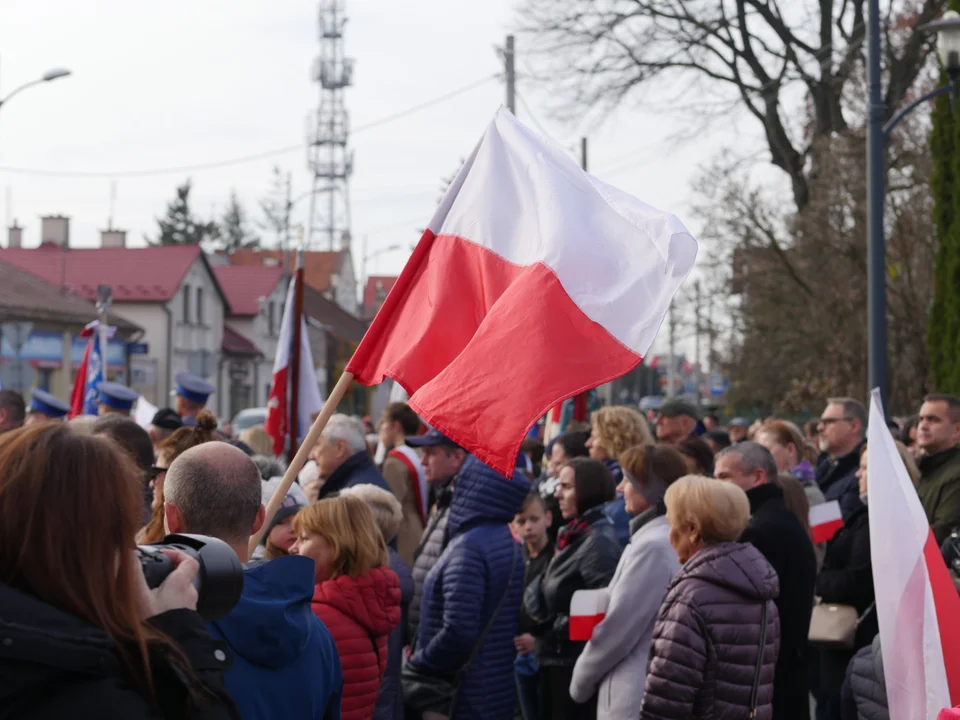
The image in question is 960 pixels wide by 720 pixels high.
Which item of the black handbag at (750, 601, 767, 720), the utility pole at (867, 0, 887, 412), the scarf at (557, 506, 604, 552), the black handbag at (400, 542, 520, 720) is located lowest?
the black handbag at (400, 542, 520, 720)

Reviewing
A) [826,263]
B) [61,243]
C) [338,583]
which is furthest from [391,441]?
[61,243]

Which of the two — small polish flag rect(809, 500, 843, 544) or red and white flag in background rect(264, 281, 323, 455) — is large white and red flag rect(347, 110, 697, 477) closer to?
small polish flag rect(809, 500, 843, 544)

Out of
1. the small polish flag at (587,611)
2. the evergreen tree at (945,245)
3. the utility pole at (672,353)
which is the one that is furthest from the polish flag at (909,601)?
the utility pole at (672,353)

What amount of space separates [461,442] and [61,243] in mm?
52860

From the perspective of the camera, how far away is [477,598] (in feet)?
19.0

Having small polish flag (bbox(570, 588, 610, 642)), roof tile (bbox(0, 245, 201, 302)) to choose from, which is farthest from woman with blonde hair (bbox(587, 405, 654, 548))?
roof tile (bbox(0, 245, 201, 302))

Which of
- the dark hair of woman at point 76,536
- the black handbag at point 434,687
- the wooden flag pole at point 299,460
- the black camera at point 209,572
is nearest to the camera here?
the dark hair of woman at point 76,536

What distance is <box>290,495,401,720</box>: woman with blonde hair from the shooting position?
175 inches

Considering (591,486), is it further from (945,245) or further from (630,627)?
(945,245)

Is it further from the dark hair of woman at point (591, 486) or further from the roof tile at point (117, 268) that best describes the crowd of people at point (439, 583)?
the roof tile at point (117, 268)

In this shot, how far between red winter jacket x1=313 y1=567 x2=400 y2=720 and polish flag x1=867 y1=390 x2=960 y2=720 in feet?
5.79

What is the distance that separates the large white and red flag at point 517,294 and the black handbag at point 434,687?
82.7 inches

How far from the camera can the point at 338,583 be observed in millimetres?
4465

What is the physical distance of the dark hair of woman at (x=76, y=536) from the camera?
2.06 m
